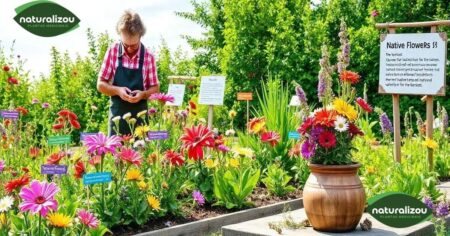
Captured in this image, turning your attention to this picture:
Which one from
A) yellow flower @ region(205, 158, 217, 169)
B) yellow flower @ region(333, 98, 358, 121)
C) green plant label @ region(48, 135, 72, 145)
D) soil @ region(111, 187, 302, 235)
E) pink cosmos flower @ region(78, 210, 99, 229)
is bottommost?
soil @ region(111, 187, 302, 235)

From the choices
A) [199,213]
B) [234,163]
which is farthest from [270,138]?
[199,213]

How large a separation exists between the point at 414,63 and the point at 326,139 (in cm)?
256

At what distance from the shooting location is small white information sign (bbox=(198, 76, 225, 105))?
7.76m

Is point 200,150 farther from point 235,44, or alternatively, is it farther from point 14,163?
point 235,44

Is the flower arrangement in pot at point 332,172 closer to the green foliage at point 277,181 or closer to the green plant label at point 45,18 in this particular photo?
the green foliage at point 277,181

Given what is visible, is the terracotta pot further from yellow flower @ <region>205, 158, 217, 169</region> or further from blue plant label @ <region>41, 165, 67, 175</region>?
blue plant label @ <region>41, 165, 67, 175</region>

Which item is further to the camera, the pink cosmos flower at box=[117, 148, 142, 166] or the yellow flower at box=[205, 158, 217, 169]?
the yellow flower at box=[205, 158, 217, 169]

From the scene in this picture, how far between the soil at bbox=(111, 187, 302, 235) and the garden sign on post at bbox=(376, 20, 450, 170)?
133cm

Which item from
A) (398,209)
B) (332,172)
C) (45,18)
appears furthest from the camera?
(45,18)

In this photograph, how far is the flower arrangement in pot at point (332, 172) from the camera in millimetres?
4352

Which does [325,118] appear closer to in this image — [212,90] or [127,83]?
[127,83]

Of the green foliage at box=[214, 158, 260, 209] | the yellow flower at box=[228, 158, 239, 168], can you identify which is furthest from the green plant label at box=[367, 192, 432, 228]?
the yellow flower at box=[228, 158, 239, 168]

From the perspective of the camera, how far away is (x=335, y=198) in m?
4.34

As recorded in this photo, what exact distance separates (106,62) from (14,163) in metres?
1.34
